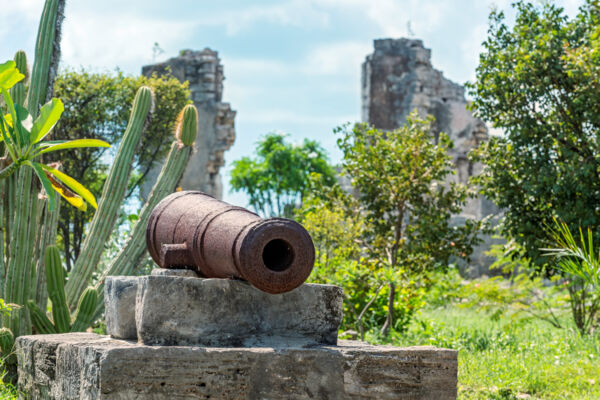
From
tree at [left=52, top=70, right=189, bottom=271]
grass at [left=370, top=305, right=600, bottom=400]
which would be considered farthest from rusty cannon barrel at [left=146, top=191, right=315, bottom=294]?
tree at [left=52, top=70, right=189, bottom=271]

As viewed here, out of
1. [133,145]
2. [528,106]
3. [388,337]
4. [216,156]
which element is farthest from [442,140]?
[216,156]

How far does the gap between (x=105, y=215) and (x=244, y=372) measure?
4.07 m

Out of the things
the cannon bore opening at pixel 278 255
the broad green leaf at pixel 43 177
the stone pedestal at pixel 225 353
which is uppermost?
the broad green leaf at pixel 43 177

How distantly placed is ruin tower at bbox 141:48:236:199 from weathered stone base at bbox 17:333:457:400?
12182 mm

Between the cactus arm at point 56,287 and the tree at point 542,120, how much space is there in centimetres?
429

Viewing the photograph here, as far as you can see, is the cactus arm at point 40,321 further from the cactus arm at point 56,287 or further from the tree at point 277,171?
→ the tree at point 277,171

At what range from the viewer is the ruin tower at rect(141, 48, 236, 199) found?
15.8 metres

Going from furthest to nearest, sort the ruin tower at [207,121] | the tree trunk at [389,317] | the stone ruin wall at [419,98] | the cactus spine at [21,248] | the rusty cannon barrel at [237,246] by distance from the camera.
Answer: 1. the stone ruin wall at [419,98]
2. the ruin tower at [207,121]
3. the tree trunk at [389,317]
4. the cactus spine at [21,248]
5. the rusty cannon barrel at [237,246]

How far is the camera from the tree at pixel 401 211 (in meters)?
7.75

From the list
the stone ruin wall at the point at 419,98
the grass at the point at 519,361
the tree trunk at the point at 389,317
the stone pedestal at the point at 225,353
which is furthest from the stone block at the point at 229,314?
the stone ruin wall at the point at 419,98

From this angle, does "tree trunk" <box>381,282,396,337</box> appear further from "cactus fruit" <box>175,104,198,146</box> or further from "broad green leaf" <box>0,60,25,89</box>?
"broad green leaf" <box>0,60,25,89</box>

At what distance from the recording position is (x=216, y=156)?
15719 millimetres

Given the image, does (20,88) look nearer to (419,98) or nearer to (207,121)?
(207,121)

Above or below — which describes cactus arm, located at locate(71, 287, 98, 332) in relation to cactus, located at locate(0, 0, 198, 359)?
below
